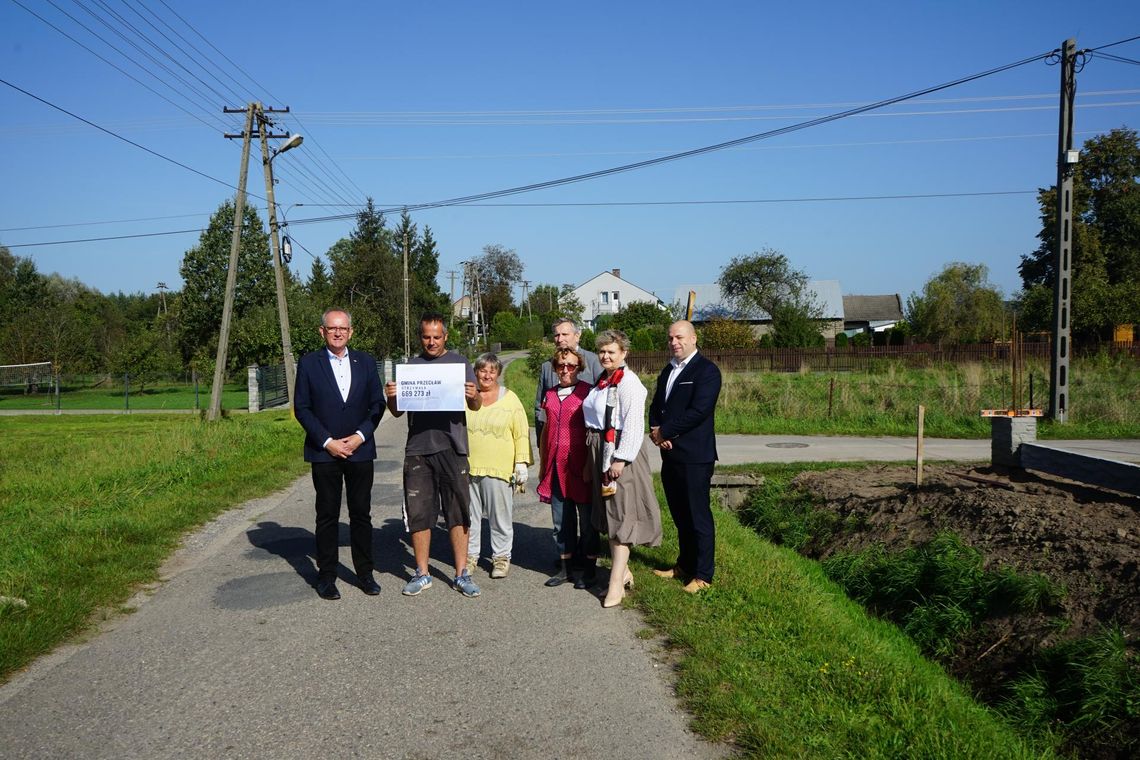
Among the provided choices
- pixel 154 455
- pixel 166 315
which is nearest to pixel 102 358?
pixel 166 315

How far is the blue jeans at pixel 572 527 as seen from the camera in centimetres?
652

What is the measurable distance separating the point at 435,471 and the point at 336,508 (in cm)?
78

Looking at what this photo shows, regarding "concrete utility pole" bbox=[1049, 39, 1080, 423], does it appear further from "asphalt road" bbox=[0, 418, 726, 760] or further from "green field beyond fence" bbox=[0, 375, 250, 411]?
"green field beyond fence" bbox=[0, 375, 250, 411]

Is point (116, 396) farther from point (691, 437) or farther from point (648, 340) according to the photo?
point (691, 437)

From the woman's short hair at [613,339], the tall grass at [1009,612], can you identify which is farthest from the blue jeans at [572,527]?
the tall grass at [1009,612]

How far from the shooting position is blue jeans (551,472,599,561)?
6.52 metres

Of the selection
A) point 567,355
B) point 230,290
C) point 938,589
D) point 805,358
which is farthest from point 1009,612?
Result: point 805,358

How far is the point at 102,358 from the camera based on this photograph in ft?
186

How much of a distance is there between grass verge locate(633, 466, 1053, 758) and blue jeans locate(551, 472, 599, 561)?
1.73 ft

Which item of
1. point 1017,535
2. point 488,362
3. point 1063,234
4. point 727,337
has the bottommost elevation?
point 1017,535

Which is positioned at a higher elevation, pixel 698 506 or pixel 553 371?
pixel 553 371

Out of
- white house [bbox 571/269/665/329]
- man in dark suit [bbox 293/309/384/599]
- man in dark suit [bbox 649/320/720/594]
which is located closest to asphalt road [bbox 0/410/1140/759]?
man in dark suit [bbox 293/309/384/599]

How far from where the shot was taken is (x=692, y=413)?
238 inches

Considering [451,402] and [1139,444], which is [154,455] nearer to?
[451,402]
